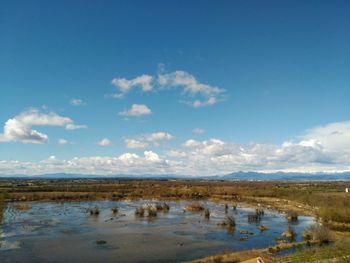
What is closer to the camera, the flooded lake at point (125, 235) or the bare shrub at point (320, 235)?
the flooded lake at point (125, 235)

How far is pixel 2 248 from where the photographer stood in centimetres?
3775

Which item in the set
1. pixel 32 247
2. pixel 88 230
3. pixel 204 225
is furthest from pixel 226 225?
pixel 32 247

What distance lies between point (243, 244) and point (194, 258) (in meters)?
7.97

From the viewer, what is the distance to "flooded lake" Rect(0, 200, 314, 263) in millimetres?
36344

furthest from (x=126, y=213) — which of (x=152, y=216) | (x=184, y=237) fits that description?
(x=184, y=237)

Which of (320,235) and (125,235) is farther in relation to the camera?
(125,235)

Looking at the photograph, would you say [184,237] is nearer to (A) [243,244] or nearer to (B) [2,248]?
(A) [243,244]

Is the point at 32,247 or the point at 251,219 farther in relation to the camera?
the point at 251,219

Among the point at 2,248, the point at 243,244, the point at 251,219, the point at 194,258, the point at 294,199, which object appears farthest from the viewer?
the point at 294,199

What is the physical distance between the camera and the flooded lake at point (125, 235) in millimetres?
36344

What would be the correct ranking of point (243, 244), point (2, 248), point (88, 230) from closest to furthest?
point (2, 248) → point (243, 244) → point (88, 230)

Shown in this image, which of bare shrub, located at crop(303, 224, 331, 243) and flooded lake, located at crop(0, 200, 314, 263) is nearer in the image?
flooded lake, located at crop(0, 200, 314, 263)

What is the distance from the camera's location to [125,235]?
150 feet

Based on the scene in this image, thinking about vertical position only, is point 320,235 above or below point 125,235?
above
